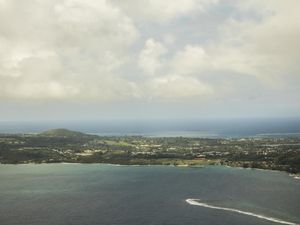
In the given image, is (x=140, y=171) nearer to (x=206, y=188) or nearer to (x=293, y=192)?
(x=206, y=188)

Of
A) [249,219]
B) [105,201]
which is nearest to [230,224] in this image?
[249,219]

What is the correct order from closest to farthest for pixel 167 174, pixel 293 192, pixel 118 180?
pixel 293 192
pixel 118 180
pixel 167 174

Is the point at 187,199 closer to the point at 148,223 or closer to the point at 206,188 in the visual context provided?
the point at 206,188

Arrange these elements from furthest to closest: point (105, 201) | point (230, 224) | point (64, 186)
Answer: point (64, 186) → point (105, 201) → point (230, 224)

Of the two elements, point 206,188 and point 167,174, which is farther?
point 167,174

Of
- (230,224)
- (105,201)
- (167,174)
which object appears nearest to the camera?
(230,224)

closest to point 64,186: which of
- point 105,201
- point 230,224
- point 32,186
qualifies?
point 32,186
